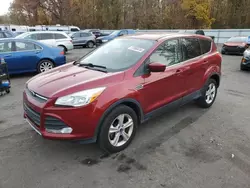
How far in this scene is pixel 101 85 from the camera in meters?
2.88

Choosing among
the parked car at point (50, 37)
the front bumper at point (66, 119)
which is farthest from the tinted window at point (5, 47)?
the front bumper at point (66, 119)

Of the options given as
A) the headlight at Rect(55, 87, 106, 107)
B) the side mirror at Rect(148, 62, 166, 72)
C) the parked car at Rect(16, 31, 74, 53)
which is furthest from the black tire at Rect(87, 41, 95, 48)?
the headlight at Rect(55, 87, 106, 107)

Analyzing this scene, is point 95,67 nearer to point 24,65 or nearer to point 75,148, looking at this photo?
point 75,148

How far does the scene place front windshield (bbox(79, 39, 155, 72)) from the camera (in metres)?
3.40

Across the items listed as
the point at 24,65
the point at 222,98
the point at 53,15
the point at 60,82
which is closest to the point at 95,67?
the point at 60,82

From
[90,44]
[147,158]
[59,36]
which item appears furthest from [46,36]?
[147,158]

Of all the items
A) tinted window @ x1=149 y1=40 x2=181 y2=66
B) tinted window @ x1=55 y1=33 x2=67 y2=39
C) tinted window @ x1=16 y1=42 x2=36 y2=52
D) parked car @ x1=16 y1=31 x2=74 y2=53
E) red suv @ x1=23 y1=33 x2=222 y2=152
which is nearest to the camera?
red suv @ x1=23 y1=33 x2=222 y2=152

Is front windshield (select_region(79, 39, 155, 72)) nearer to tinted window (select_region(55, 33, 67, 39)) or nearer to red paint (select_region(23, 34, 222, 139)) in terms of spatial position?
red paint (select_region(23, 34, 222, 139))

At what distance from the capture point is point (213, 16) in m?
32.4

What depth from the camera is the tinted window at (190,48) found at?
163 inches

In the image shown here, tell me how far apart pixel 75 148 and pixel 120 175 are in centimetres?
95

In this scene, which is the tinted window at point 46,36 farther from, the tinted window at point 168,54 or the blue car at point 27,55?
the tinted window at point 168,54

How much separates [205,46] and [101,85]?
304 cm

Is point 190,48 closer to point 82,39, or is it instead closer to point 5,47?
point 5,47
